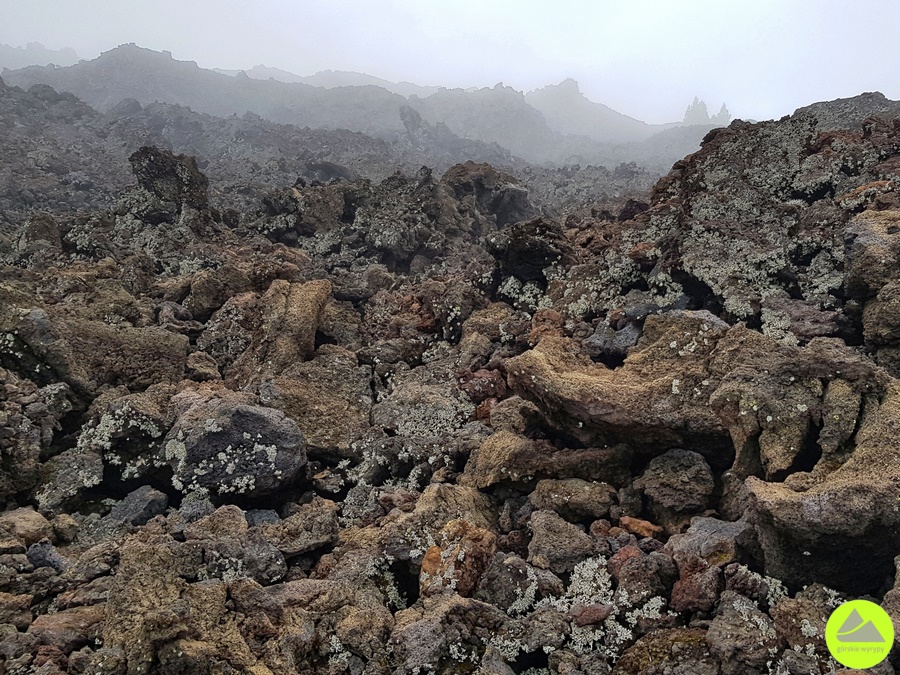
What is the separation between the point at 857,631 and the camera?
465 cm

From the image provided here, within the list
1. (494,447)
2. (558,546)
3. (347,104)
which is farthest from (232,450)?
(347,104)

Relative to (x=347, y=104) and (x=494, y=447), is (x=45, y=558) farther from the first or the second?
(x=347, y=104)

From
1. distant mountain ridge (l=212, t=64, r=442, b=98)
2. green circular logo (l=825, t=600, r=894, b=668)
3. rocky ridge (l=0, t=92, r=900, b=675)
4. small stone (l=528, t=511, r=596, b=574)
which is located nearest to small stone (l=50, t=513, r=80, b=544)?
rocky ridge (l=0, t=92, r=900, b=675)

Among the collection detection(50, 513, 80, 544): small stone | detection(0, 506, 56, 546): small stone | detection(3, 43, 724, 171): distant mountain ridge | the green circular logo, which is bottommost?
detection(50, 513, 80, 544): small stone

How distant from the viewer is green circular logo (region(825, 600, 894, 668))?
14.4ft

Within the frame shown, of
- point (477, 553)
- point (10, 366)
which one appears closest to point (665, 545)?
point (477, 553)

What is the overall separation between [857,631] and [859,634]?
46 millimetres

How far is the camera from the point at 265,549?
701 cm

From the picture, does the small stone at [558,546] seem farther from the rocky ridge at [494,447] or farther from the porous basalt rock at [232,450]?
the porous basalt rock at [232,450]

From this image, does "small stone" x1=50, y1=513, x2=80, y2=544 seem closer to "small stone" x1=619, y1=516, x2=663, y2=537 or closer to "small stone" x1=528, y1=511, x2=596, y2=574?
"small stone" x1=528, y1=511, x2=596, y2=574

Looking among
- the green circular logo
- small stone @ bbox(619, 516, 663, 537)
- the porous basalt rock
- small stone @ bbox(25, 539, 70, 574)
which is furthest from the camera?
the porous basalt rock

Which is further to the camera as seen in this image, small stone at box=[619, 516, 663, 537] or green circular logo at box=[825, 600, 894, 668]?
small stone at box=[619, 516, 663, 537]

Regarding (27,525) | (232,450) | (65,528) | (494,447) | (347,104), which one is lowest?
(65,528)

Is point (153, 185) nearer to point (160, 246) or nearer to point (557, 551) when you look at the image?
point (160, 246)
